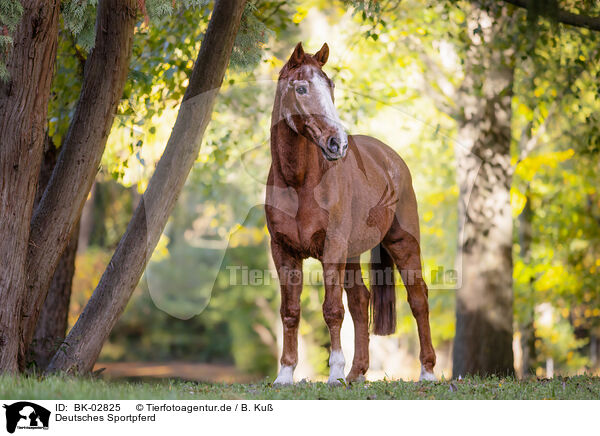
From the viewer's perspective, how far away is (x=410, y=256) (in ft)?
21.5

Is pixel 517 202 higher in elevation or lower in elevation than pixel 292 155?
higher

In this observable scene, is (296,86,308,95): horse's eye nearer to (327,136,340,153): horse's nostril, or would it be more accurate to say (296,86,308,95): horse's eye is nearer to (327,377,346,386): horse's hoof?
(327,136,340,153): horse's nostril

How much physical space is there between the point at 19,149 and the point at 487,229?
6.42 meters

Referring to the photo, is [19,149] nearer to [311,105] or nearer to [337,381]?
[311,105]

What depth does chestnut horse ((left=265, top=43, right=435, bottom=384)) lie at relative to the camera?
5.12m

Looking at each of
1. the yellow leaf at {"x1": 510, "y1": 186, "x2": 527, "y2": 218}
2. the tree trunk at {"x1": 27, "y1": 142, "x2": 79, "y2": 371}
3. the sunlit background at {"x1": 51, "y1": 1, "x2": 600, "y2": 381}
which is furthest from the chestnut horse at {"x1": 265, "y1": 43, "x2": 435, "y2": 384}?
the yellow leaf at {"x1": 510, "y1": 186, "x2": 527, "y2": 218}

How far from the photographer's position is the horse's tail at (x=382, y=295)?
669cm

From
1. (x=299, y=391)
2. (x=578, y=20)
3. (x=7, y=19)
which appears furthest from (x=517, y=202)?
(x=7, y=19)

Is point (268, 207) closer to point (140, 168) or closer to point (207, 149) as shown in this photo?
point (140, 168)

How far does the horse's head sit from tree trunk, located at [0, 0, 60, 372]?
6.27ft

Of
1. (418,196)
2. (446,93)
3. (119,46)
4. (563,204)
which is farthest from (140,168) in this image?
(563,204)

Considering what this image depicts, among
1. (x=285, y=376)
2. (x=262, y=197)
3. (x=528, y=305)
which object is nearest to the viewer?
(x=285, y=376)

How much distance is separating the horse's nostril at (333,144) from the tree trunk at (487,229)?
181 inches
